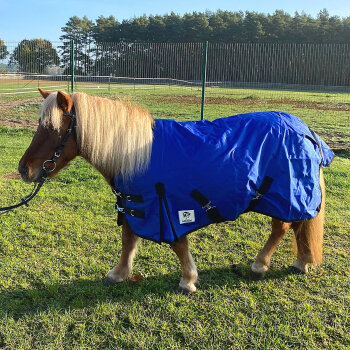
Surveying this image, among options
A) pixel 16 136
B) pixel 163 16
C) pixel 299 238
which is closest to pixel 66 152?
pixel 299 238

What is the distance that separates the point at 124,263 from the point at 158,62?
10562 millimetres

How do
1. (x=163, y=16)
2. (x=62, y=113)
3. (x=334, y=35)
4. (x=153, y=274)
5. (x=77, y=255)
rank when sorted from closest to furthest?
(x=62, y=113) → (x=153, y=274) → (x=77, y=255) → (x=334, y=35) → (x=163, y=16)

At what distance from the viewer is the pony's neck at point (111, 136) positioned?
2396mm

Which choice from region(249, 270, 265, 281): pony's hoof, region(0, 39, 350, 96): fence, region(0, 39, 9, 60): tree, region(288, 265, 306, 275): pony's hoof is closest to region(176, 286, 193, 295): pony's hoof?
region(249, 270, 265, 281): pony's hoof

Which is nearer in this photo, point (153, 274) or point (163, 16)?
point (153, 274)

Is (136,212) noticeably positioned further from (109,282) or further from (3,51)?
(3,51)

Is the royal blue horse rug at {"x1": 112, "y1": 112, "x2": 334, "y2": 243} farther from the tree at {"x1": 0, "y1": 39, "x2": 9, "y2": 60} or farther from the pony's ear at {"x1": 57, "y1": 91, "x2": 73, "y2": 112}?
the tree at {"x1": 0, "y1": 39, "x2": 9, "y2": 60}

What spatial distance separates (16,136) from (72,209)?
5.95m

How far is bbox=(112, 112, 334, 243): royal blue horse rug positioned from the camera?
2.42m

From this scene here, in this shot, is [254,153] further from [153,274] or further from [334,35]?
[334,35]

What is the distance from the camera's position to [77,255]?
335 centimetres

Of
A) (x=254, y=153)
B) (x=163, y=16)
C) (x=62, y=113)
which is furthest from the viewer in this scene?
(x=163, y=16)

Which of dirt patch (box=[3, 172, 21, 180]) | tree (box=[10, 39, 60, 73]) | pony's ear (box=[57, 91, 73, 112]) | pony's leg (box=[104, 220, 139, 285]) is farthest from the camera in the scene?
tree (box=[10, 39, 60, 73])

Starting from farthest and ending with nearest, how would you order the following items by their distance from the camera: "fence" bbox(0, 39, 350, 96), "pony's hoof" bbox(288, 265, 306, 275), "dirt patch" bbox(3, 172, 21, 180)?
1. "fence" bbox(0, 39, 350, 96)
2. "dirt patch" bbox(3, 172, 21, 180)
3. "pony's hoof" bbox(288, 265, 306, 275)
